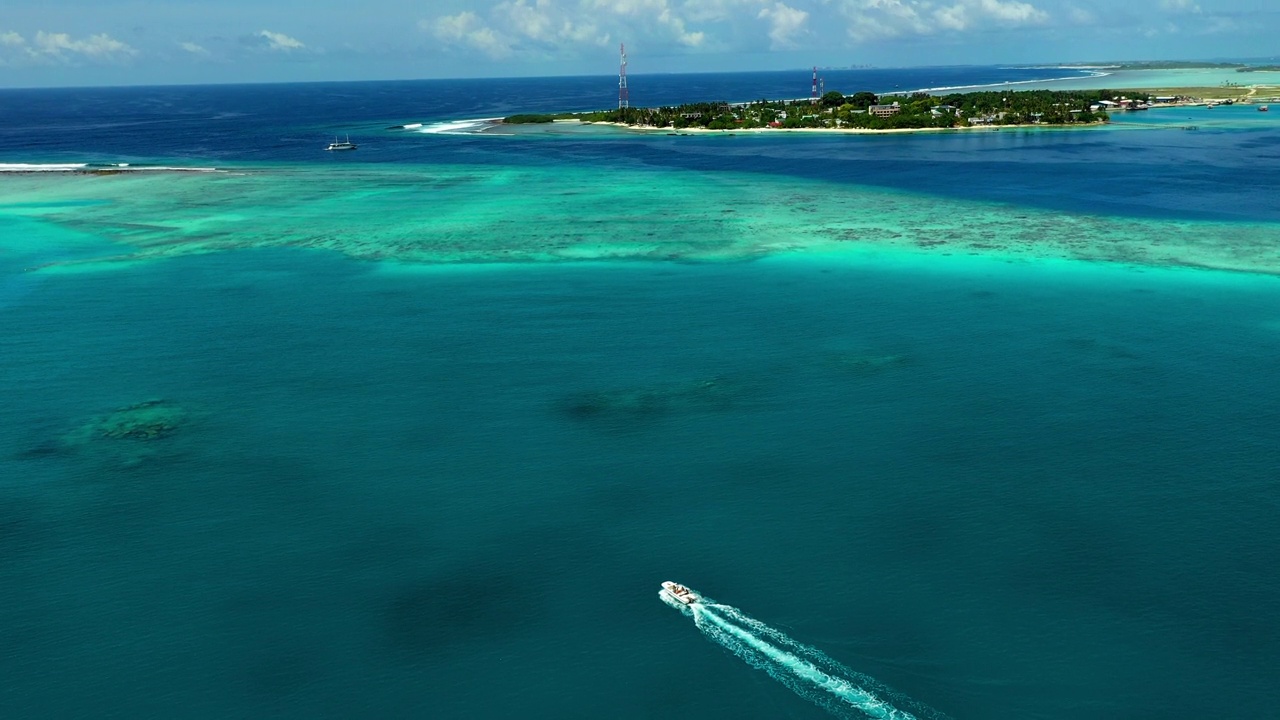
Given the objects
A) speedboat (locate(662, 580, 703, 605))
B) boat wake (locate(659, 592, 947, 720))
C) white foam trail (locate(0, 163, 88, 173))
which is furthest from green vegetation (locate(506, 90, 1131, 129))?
boat wake (locate(659, 592, 947, 720))

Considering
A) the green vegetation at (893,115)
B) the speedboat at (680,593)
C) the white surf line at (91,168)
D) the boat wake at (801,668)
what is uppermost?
the green vegetation at (893,115)

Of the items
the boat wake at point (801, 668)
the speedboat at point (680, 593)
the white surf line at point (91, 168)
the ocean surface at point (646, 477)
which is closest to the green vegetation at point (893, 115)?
the white surf line at point (91, 168)

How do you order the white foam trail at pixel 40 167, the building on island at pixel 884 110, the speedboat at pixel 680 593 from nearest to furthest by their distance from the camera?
the speedboat at pixel 680 593 → the white foam trail at pixel 40 167 → the building on island at pixel 884 110

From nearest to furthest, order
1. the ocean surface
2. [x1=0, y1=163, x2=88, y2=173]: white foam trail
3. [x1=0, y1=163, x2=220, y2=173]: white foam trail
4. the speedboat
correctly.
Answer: the ocean surface
the speedboat
[x1=0, y1=163, x2=220, y2=173]: white foam trail
[x1=0, y1=163, x2=88, y2=173]: white foam trail

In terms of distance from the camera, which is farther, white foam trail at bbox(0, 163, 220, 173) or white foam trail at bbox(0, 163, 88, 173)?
white foam trail at bbox(0, 163, 88, 173)

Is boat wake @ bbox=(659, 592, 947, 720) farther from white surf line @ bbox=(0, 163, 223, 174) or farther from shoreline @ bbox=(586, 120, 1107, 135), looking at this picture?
shoreline @ bbox=(586, 120, 1107, 135)

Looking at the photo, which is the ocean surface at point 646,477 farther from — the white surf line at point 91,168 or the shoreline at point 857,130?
the shoreline at point 857,130

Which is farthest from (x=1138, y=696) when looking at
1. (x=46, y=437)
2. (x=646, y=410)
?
(x=46, y=437)
